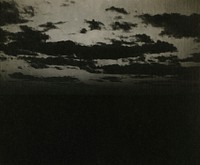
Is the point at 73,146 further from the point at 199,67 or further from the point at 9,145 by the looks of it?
the point at 199,67

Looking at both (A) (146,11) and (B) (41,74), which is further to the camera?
(B) (41,74)

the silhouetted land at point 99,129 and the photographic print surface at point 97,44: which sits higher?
the photographic print surface at point 97,44

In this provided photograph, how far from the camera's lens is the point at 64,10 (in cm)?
88

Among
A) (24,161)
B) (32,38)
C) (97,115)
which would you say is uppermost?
(32,38)

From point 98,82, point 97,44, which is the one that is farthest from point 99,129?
point 97,44

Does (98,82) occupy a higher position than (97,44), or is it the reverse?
(97,44)

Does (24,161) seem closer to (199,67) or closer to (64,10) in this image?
(64,10)

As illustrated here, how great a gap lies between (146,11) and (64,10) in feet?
0.83

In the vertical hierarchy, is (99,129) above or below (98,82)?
below

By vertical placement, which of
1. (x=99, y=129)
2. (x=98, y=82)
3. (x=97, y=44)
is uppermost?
(x=97, y=44)

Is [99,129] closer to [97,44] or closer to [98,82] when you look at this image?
[98,82]

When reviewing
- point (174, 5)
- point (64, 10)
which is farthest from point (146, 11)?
point (64, 10)

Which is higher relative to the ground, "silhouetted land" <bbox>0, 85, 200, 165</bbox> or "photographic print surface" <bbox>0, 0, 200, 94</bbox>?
"photographic print surface" <bbox>0, 0, 200, 94</bbox>

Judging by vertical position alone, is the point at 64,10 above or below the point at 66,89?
above
